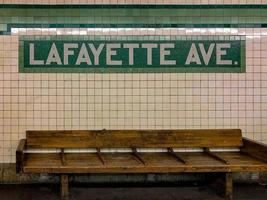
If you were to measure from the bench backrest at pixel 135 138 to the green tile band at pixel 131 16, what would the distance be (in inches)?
55.0

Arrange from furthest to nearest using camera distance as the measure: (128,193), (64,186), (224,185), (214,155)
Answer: (214,155), (128,193), (224,185), (64,186)

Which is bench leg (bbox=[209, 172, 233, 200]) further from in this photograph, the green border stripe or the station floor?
the green border stripe

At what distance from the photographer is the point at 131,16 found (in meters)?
5.27

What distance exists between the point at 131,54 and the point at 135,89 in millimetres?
467

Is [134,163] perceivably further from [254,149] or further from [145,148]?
[254,149]

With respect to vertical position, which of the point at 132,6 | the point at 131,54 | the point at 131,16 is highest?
the point at 132,6

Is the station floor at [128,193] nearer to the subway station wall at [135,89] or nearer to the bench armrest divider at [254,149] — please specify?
the bench armrest divider at [254,149]

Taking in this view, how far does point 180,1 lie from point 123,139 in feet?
6.49

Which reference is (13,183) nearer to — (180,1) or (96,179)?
(96,179)

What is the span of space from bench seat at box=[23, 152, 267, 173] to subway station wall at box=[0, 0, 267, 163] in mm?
486

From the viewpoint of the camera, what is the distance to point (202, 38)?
5320 millimetres

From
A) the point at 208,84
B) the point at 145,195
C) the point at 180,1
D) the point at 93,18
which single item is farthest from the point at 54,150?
the point at 180,1

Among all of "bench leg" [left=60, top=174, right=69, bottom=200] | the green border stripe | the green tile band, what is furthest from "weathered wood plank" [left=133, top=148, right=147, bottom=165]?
the green border stripe

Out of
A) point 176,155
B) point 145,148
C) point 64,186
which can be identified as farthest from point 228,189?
point 64,186
